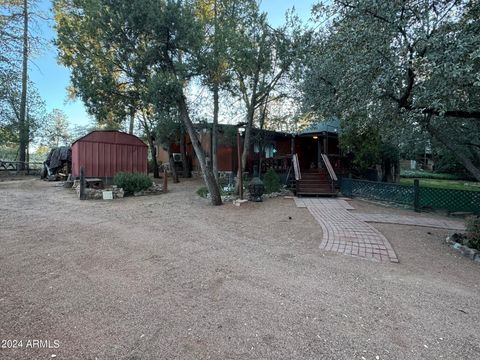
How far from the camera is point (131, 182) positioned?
10398mm

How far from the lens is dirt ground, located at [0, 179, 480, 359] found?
199 cm

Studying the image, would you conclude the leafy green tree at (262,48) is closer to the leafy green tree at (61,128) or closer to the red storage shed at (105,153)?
the red storage shed at (105,153)

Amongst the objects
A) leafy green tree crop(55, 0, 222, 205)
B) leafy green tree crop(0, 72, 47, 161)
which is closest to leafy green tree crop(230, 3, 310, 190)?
leafy green tree crop(55, 0, 222, 205)

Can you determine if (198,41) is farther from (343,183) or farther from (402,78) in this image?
(343,183)

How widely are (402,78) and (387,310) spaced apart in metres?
3.70

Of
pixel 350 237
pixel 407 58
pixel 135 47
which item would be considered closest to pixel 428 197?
pixel 350 237

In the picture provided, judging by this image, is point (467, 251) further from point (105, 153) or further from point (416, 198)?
point (105, 153)

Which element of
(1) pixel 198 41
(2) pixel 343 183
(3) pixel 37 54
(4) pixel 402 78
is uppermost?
(1) pixel 198 41

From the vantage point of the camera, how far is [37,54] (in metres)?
4.29

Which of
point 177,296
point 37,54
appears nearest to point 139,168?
point 37,54

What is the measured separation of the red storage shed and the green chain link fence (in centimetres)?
1190

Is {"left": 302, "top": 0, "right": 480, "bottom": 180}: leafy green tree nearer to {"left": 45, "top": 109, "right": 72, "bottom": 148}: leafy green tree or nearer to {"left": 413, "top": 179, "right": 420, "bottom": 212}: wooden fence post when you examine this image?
{"left": 413, "top": 179, "right": 420, "bottom": 212}: wooden fence post

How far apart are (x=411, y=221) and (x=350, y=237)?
292 cm

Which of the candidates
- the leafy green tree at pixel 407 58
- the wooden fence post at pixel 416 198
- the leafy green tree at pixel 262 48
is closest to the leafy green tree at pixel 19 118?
the leafy green tree at pixel 262 48
